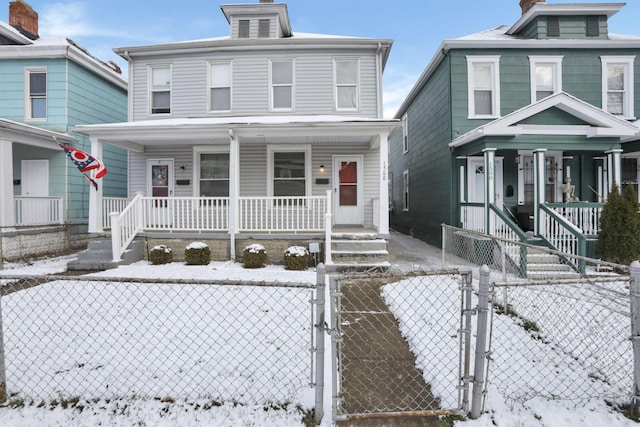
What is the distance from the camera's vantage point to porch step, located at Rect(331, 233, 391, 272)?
7610mm

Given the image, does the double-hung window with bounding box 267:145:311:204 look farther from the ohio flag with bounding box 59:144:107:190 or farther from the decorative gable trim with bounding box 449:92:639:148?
the decorative gable trim with bounding box 449:92:639:148

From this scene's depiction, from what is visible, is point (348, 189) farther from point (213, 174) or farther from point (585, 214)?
point (585, 214)

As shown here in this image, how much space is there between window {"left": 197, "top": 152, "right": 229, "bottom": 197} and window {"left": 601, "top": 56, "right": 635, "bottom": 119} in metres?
12.1

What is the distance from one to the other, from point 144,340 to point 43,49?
39.2 feet

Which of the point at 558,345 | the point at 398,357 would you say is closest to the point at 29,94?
the point at 398,357

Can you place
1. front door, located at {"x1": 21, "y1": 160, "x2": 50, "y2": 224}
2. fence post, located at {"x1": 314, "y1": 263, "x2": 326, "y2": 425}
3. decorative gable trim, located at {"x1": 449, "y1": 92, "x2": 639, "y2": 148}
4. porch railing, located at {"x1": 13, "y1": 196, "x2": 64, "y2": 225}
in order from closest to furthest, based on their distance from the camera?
fence post, located at {"x1": 314, "y1": 263, "x2": 326, "y2": 425}, decorative gable trim, located at {"x1": 449, "y1": 92, "x2": 639, "y2": 148}, porch railing, located at {"x1": 13, "y1": 196, "x2": 64, "y2": 225}, front door, located at {"x1": 21, "y1": 160, "x2": 50, "y2": 224}

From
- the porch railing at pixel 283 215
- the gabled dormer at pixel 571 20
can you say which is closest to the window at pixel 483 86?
the gabled dormer at pixel 571 20

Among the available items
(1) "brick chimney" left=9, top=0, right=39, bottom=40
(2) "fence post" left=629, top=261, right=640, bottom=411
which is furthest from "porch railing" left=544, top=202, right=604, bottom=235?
(1) "brick chimney" left=9, top=0, right=39, bottom=40

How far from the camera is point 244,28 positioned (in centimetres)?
1073

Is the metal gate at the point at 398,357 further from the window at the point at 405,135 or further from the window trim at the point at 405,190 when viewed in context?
the window at the point at 405,135

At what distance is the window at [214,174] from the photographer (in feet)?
34.0

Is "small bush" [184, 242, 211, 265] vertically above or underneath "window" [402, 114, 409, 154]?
underneath

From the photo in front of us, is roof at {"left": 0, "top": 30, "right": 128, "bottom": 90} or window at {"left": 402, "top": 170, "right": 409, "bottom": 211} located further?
window at {"left": 402, "top": 170, "right": 409, "bottom": 211}

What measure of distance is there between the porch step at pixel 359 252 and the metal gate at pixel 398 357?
7.53 feet
